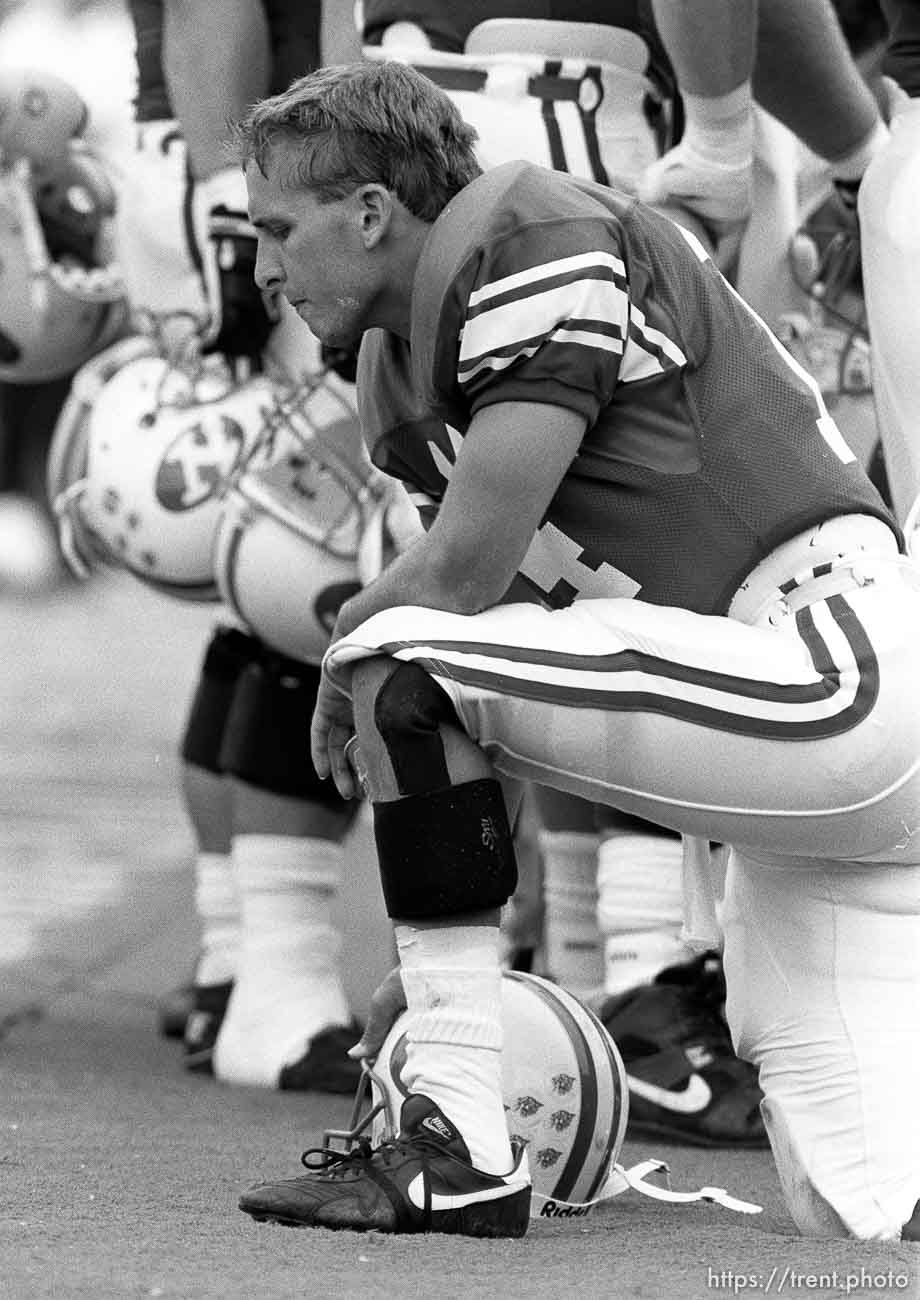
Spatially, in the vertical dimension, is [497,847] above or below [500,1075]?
above

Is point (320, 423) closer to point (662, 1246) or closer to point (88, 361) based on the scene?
point (88, 361)

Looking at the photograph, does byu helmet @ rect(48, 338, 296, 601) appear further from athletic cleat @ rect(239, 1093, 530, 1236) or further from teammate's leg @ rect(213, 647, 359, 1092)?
athletic cleat @ rect(239, 1093, 530, 1236)

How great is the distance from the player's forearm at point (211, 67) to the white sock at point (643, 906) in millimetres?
1323

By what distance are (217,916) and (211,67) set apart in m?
1.50

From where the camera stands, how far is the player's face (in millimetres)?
2561

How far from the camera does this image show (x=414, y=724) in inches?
95.2

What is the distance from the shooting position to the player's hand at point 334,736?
2623 mm

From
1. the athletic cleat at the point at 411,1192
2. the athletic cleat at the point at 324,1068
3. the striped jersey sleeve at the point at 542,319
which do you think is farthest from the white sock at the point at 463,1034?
the athletic cleat at the point at 324,1068

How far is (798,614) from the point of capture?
8.34 feet

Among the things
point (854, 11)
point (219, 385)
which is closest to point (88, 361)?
point (219, 385)

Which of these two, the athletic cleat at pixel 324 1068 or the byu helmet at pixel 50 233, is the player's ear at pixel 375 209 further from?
the byu helmet at pixel 50 233

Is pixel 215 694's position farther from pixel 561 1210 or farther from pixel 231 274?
pixel 561 1210

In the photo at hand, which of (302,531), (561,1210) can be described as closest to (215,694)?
(302,531)

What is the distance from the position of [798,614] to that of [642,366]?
30 cm
